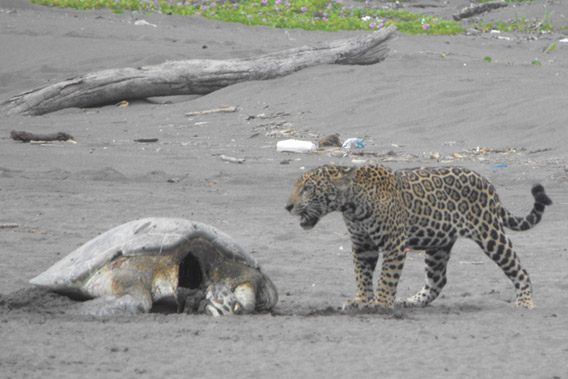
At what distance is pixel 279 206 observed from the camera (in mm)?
9117

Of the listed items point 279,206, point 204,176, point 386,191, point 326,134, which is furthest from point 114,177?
point 386,191

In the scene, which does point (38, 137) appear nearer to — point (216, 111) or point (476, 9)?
point (216, 111)

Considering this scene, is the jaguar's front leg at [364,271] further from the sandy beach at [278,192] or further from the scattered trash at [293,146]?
the scattered trash at [293,146]

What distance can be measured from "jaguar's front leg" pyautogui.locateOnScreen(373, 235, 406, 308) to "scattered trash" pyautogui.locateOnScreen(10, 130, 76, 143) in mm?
8251

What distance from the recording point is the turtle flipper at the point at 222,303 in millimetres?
5052

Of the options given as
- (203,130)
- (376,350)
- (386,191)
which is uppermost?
(386,191)

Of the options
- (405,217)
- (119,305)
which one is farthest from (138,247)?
(405,217)

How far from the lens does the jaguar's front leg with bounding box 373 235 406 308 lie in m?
5.51

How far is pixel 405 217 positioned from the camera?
5.65 metres

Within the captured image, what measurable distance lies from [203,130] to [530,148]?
5.49 m

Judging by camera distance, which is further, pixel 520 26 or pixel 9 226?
pixel 520 26

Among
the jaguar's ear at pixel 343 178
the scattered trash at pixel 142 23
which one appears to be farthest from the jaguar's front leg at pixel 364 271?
the scattered trash at pixel 142 23

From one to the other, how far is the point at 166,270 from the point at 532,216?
2.64m

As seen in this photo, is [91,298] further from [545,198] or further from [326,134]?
[326,134]
